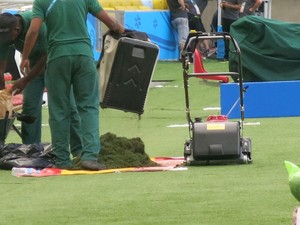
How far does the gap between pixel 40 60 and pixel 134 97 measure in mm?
1041

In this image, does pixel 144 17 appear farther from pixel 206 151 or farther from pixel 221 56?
pixel 206 151

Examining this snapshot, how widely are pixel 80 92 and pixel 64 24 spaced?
2.13 ft

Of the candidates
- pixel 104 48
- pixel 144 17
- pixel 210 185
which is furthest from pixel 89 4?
pixel 144 17

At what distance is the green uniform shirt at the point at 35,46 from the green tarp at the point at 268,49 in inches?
A: 232

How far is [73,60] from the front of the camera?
10219mm

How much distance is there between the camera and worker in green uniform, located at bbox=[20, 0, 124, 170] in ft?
33.5

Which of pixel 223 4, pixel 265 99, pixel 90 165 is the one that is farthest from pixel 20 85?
pixel 223 4

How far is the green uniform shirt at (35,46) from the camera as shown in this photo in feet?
36.2

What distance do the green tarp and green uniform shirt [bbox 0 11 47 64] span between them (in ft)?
19.3

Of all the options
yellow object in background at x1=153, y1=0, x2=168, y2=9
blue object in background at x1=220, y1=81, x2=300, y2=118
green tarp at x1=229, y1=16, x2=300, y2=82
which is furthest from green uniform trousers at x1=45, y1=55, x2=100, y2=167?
yellow object in background at x1=153, y1=0, x2=168, y2=9

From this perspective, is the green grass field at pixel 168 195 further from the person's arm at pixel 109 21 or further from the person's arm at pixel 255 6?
the person's arm at pixel 255 6

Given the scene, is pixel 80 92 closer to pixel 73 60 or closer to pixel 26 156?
pixel 73 60

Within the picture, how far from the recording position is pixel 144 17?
2417 centimetres

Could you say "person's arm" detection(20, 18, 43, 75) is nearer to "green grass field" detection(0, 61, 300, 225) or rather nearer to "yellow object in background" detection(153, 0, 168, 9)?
"green grass field" detection(0, 61, 300, 225)
